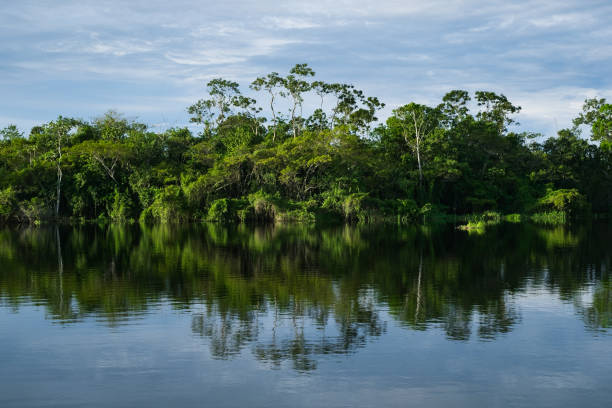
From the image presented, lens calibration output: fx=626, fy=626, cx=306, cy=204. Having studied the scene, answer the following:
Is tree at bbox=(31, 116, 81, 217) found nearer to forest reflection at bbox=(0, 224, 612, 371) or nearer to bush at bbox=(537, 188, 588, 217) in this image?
forest reflection at bbox=(0, 224, 612, 371)

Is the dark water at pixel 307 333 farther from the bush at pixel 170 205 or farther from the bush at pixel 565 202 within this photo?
the bush at pixel 565 202

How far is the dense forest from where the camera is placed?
184 ft

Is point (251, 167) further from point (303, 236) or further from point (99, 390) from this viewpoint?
point (99, 390)

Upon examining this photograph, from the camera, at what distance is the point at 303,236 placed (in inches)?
1431

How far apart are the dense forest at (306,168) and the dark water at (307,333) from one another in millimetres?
34252

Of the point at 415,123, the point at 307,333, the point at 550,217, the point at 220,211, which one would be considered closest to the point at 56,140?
the point at 220,211

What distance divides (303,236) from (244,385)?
2775cm

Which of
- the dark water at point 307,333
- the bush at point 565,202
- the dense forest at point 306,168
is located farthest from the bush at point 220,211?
the dark water at point 307,333

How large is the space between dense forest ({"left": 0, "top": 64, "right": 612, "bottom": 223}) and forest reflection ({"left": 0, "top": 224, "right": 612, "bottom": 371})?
87.0 feet

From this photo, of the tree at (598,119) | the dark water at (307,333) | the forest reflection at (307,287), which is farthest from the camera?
the tree at (598,119)

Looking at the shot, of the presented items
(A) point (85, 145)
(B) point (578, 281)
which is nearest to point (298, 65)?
(A) point (85, 145)

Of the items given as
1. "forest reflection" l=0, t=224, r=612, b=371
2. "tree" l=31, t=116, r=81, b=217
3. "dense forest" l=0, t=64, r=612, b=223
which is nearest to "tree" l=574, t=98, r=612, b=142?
"dense forest" l=0, t=64, r=612, b=223

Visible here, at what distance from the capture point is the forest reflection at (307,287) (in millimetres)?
11656

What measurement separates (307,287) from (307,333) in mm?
5135
